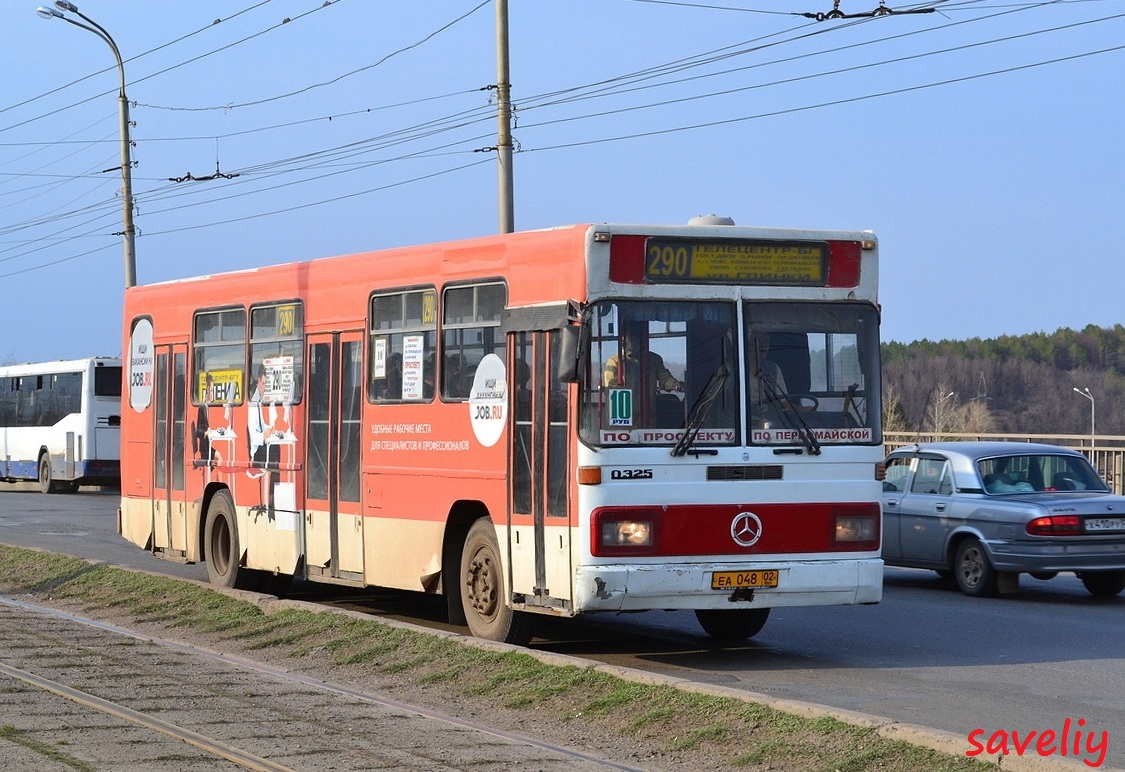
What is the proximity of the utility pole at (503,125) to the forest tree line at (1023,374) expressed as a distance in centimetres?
8448

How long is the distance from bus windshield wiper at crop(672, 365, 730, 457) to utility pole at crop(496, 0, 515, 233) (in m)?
11.9

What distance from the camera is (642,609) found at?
11453mm

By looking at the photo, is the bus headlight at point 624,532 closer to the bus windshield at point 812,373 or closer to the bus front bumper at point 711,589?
the bus front bumper at point 711,589

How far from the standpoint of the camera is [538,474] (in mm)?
11836

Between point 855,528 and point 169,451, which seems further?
point 169,451

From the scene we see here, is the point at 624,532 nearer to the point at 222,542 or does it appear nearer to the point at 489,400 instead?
the point at 489,400

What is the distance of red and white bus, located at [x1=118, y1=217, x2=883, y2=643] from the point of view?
447 inches

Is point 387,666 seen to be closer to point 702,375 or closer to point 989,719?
point 702,375

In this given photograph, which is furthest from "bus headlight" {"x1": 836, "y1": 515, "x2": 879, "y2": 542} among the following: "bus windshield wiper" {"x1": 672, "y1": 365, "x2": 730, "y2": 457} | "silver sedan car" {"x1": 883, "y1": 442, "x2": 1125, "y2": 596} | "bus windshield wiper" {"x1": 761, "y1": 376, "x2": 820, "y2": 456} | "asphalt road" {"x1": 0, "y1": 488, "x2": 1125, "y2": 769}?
"silver sedan car" {"x1": 883, "y1": 442, "x2": 1125, "y2": 596}

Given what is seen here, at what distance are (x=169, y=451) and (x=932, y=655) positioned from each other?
9.02 metres

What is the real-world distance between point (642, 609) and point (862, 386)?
7.63ft

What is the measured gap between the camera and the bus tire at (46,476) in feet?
150

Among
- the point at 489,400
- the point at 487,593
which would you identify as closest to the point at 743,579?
the point at 487,593

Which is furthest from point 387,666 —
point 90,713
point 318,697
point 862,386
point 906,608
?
point 906,608
